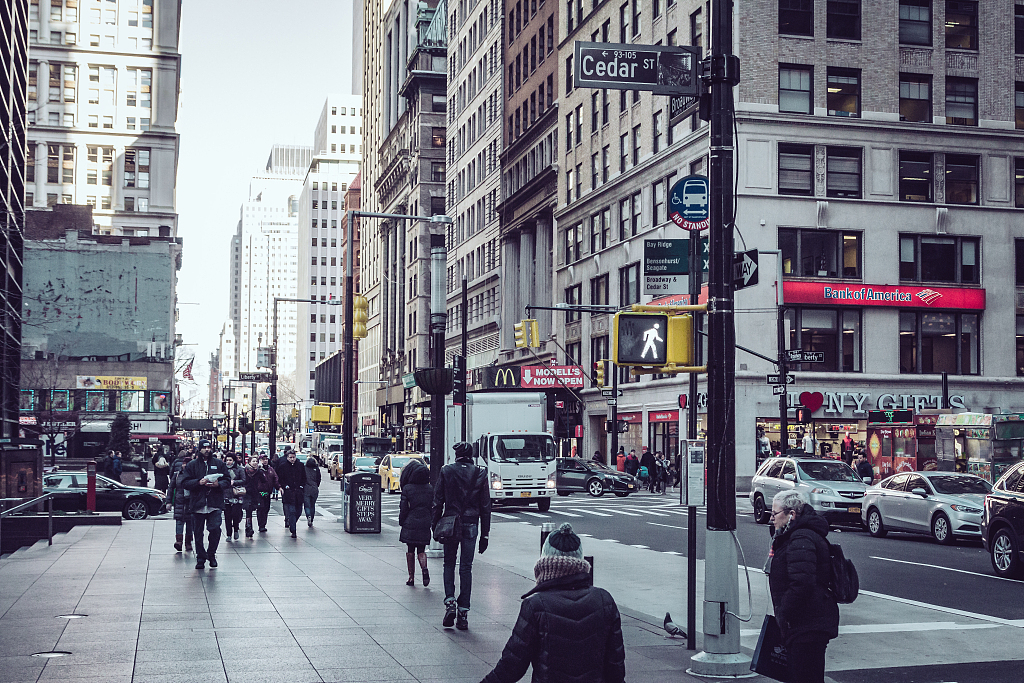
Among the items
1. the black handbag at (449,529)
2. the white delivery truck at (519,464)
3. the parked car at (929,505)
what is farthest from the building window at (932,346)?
the black handbag at (449,529)

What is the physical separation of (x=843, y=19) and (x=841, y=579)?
44.5m

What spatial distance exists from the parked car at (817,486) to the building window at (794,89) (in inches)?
882

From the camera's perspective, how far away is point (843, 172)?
4738 cm

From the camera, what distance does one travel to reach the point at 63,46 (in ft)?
356

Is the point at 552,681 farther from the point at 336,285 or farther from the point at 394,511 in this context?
the point at 336,285

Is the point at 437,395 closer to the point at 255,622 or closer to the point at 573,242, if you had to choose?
the point at 255,622

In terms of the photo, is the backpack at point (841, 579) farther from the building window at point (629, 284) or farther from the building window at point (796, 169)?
the building window at point (629, 284)

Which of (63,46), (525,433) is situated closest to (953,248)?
(525,433)

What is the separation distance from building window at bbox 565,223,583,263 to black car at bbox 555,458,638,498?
69.0 feet

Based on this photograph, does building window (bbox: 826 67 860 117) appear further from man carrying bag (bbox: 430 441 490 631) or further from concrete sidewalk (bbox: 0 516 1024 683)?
man carrying bag (bbox: 430 441 490 631)

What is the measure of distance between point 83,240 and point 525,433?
62.3m

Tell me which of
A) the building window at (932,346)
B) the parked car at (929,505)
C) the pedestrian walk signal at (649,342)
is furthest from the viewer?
the building window at (932,346)

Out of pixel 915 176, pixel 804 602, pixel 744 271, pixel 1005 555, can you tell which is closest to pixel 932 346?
pixel 915 176

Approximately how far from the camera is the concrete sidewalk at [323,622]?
969 centimetres
